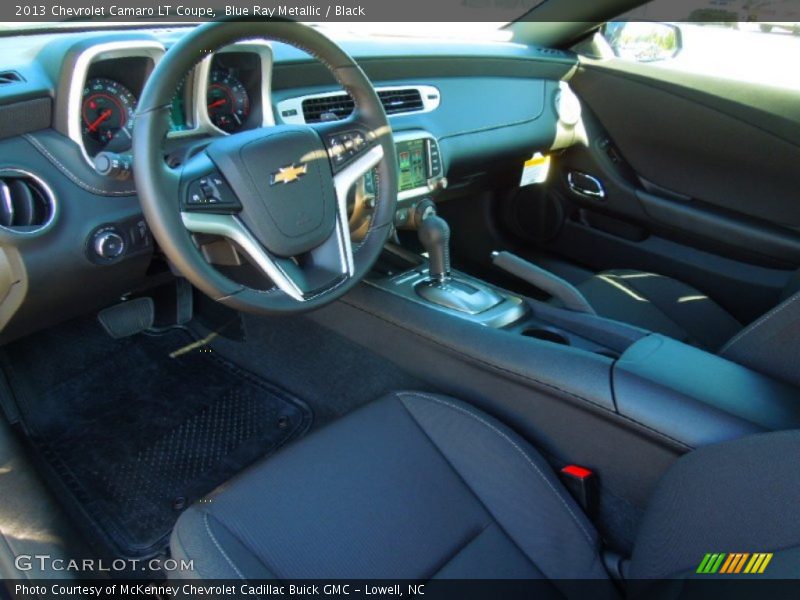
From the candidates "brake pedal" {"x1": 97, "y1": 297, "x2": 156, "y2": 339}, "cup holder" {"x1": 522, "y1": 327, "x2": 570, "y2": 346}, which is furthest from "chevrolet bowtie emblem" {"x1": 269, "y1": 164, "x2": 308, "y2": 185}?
"brake pedal" {"x1": 97, "y1": 297, "x2": 156, "y2": 339}

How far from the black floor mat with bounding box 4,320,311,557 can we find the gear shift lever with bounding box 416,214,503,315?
520mm

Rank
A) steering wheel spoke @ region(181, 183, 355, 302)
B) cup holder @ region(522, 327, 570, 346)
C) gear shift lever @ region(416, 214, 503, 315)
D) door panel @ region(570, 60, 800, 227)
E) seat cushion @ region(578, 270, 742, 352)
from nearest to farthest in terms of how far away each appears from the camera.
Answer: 1. steering wheel spoke @ region(181, 183, 355, 302)
2. cup holder @ region(522, 327, 570, 346)
3. gear shift lever @ region(416, 214, 503, 315)
4. seat cushion @ region(578, 270, 742, 352)
5. door panel @ region(570, 60, 800, 227)

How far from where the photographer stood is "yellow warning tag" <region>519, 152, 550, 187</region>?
255 cm

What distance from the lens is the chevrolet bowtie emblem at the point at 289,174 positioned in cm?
124

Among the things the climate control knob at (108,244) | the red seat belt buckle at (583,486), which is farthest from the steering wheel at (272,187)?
the red seat belt buckle at (583,486)

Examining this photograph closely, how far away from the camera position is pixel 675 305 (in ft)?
6.31

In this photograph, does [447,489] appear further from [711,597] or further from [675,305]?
[675,305]

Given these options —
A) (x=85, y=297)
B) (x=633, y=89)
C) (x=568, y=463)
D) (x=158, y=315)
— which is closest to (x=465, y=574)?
(x=568, y=463)

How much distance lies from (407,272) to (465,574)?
2.73ft

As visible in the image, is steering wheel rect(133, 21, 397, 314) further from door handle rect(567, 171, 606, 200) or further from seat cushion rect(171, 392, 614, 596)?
door handle rect(567, 171, 606, 200)

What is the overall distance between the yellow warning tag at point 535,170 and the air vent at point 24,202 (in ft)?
5.58

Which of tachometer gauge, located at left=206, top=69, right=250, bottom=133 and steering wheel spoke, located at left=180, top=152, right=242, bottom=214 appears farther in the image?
tachometer gauge, located at left=206, top=69, right=250, bottom=133

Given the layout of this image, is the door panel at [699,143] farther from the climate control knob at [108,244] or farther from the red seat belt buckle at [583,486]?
the climate control knob at [108,244]

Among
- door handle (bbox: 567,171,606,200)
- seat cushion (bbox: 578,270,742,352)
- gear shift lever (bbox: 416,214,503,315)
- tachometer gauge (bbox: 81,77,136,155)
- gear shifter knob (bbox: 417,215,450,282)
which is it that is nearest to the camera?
tachometer gauge (bbox: 81,77,136,155)
